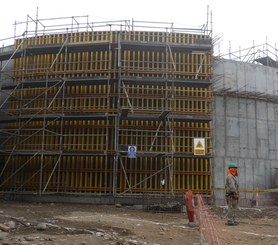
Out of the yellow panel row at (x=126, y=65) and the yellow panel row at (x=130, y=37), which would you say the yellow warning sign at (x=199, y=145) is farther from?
the yellow panel row at (x=130, y=37)

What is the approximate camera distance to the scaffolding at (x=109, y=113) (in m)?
20.4

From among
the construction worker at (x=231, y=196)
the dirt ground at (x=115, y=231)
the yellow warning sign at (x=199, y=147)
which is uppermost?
the yellow warning sign at (x=199, y=147)

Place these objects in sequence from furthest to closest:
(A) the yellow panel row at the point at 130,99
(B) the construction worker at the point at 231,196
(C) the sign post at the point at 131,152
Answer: (A) the yellow panel row at the point at 130,99 < (C) the sign post at the point at 131,152 < (B) the construction worker at the point at 231,196

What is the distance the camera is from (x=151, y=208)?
17328 mm

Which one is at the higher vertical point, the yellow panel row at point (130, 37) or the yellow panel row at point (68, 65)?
the yellow panel row at point (130, 37)

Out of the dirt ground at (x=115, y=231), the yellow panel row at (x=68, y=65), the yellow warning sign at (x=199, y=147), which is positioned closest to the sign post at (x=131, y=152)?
the yellow warning sign at (x=199, y=147)

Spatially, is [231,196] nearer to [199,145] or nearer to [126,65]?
[199,145]

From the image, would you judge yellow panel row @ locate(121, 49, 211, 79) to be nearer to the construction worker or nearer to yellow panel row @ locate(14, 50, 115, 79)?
yellow panel row @ locate(14, 50, 115, 79)

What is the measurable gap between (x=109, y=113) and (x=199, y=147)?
16.3 ft

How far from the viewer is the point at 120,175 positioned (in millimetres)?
20531

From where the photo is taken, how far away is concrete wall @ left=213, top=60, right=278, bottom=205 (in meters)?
22.4

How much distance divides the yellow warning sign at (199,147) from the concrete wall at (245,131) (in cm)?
208

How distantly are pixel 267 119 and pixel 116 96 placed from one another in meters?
9.47

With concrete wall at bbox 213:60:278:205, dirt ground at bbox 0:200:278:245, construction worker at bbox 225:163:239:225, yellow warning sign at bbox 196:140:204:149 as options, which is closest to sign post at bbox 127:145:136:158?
yellow warning sign at bbox 196:140:204:149
